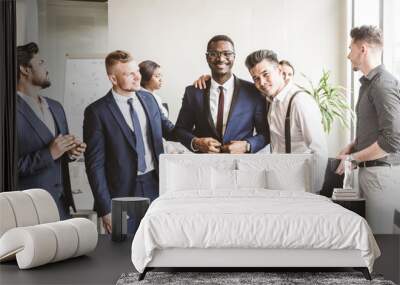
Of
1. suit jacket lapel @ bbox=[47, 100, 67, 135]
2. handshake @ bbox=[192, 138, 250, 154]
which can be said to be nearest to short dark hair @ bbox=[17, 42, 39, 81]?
suit jacket lapel @ bbox=[47, 100, 67, 135]

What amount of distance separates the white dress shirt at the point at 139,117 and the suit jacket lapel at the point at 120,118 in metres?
0.03

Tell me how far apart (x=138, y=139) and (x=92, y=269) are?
247 centimetres

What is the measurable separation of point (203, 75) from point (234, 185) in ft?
4.88

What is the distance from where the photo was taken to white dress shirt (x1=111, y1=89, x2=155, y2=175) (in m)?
8.10

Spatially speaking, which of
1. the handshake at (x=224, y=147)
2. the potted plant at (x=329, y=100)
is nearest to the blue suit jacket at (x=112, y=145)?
the handshake at (x=224, y=147)

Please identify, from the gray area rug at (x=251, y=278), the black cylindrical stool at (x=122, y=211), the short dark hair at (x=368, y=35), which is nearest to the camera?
the gray area rug at (x=251, y=278)

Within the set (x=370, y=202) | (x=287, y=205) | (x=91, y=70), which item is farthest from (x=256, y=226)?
(x=91, y=70)

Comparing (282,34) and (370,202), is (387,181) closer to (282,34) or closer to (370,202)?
(370,202)

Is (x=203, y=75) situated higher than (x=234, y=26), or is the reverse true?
(x=234, y=26)

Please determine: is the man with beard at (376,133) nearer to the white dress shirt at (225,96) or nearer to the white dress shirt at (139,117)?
the white dress shirt at (225,96)

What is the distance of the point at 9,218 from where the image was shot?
6.03 metres

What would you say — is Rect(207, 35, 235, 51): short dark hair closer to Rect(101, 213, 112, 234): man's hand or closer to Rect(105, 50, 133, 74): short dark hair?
Rect(105, 50, 133, 74): short dark hair

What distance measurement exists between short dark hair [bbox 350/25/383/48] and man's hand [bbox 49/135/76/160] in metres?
3.51

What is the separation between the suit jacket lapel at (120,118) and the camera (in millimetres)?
8109
